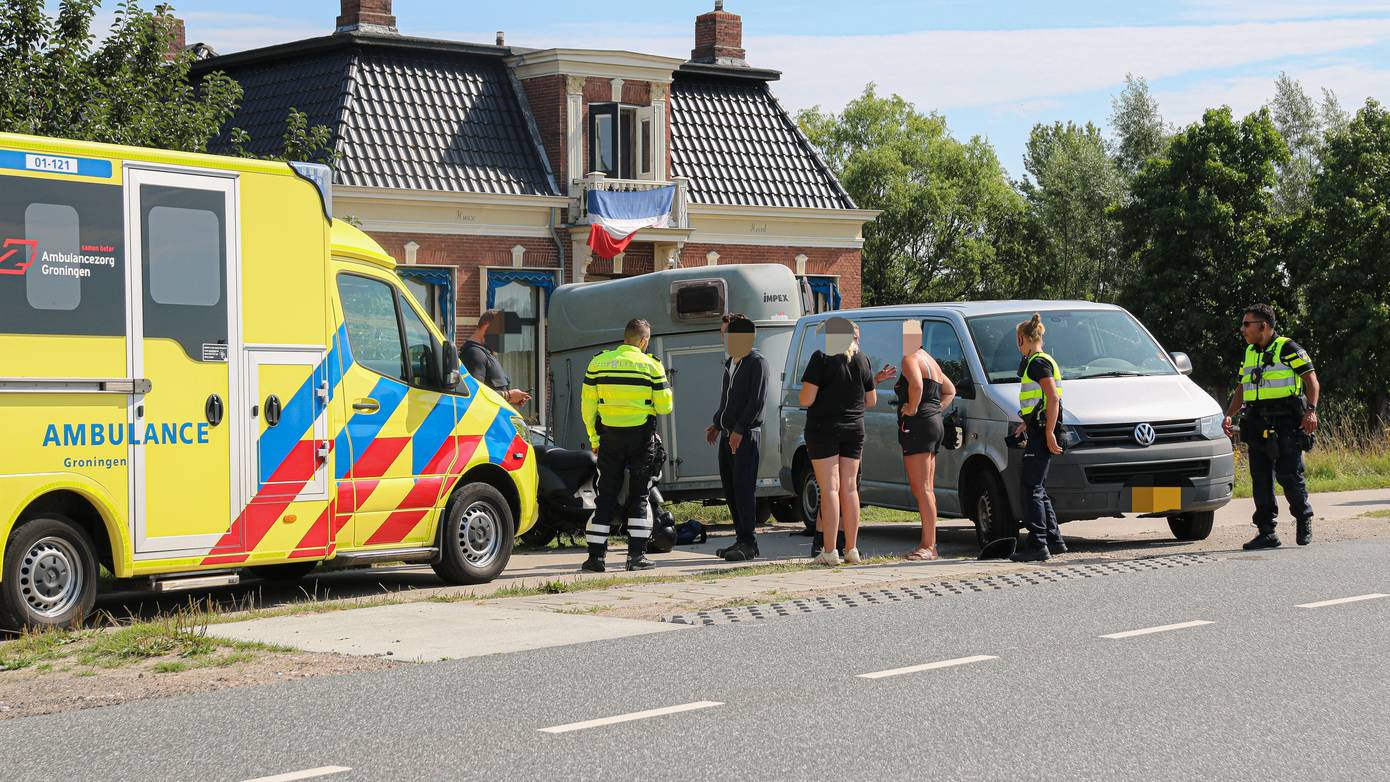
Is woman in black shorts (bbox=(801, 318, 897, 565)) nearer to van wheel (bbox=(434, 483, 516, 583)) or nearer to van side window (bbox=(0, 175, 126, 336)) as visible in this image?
van wheel (bbox=(434, 483, 516, 583))

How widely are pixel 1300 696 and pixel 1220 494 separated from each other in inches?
264

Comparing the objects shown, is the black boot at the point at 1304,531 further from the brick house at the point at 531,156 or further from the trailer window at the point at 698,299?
the brick house at the point at 531,156

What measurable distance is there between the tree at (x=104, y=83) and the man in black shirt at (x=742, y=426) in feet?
21.3

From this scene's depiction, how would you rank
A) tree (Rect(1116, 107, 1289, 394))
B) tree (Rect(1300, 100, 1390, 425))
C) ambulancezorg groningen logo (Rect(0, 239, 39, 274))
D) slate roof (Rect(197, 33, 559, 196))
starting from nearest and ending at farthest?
ambulancezorg groningen logo (Rect(0, 239, 39, 274)) → slate roof (Rect(197, 33, 559, 196)) → tree (Rect(1300, 100, 1390, 425)) → tree (Rect(1116, 107, 1289, 394))

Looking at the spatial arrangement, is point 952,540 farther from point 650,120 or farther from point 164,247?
point 650,120

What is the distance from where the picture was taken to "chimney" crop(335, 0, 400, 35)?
105 ft

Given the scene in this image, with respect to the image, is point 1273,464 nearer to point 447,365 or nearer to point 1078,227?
point 447,365

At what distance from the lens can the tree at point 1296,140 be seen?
69.7 metres

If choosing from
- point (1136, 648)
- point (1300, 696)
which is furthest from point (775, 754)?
point (1136, 648)

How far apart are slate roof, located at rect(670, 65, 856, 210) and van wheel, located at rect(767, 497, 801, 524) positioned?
54.5 ft

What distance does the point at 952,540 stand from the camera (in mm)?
15531

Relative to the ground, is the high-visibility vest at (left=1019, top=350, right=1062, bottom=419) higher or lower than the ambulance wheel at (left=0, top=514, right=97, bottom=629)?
higher

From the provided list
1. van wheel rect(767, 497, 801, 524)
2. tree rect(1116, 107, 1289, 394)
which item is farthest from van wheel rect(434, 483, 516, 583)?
tree rect(1116, 107, 1289, 394)

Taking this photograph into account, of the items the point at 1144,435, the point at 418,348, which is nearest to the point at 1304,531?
the point at 1144,435
